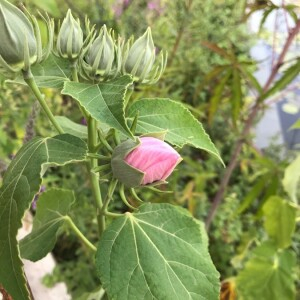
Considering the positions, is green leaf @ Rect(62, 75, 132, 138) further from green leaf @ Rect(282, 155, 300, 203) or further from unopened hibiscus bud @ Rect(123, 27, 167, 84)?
green leaf @ Rect(282, 155, 300, 203)

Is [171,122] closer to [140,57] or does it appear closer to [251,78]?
[140,57]

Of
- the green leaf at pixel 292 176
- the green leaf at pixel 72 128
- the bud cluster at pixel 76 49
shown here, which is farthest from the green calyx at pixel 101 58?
the green leaf at pixel 292 176

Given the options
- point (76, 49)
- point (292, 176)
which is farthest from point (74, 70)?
point (292, 176)

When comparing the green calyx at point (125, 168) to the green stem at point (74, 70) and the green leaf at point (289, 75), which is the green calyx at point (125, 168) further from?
the green leaf at point (289, 75)

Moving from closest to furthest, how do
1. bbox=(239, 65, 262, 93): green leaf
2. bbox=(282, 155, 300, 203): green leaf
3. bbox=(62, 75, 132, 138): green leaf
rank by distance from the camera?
bbox=(62, 75, 132, 138): green leaf, bbox=(282, 155, 300, 203): green leaf, bbox=(239, 65, 262, 93): green leaf

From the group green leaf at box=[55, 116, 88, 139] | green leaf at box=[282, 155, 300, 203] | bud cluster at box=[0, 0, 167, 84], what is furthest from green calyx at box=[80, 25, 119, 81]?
green leaf at box=[282, 155, 300, 203]

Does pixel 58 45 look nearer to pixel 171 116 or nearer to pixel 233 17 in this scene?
pixel 171 116
